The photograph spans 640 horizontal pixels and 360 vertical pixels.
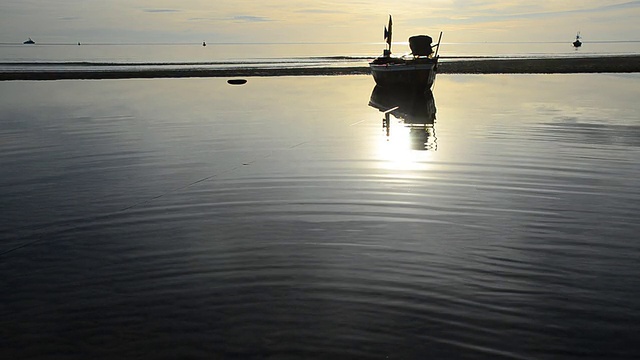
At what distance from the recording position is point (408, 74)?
44906 mm

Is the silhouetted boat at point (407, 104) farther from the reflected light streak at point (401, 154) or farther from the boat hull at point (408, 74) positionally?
the reflected light streak at point (401, 154)

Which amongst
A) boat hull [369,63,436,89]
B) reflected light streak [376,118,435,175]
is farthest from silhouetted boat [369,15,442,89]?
reflected light streak [376,118,435,175]

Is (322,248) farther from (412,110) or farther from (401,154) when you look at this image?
(412,110)

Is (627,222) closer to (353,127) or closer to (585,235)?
(585,235)

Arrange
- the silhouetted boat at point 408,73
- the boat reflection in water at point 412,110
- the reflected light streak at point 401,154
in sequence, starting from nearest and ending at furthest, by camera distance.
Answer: the reflected light streak at point 401,154, the boat reflection in water at point 412,110, the silhouetted boat at point 408,73

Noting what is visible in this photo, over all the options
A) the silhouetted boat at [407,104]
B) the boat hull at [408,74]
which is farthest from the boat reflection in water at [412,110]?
the boat hull at [408,74]

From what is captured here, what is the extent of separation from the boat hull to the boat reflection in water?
0.59m

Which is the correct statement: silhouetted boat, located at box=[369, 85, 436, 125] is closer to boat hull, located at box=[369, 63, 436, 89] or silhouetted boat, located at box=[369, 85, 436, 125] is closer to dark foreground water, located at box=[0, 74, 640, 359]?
boat hull, located at box=[369, 63, 436, 89]

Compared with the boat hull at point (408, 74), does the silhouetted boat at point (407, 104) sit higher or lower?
lower

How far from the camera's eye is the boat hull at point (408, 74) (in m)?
44.5

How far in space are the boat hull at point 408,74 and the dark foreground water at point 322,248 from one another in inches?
831

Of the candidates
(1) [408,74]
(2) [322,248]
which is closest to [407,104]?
(1) [408,74]

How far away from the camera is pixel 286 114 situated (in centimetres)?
3531

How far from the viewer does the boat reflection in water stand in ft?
80.2
